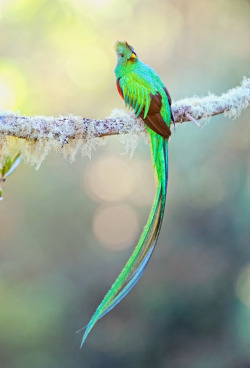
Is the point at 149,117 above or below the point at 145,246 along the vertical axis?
above

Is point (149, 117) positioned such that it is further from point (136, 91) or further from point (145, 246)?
point (145, 246)

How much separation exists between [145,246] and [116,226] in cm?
523

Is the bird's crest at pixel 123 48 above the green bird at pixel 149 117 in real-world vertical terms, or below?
above

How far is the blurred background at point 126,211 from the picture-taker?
5.82m

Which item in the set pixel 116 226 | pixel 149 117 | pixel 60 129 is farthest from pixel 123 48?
pixel 116 226

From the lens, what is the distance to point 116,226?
6664mm

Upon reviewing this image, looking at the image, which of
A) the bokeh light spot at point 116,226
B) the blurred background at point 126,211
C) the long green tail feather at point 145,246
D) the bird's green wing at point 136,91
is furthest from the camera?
the bokeh light spot at point 116,226

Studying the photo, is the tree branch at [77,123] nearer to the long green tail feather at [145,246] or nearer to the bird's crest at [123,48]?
the long green tail feather at [145,246]

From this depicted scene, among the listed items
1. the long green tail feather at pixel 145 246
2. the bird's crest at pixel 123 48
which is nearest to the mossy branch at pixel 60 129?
the long green tail feather at pixel 145 246

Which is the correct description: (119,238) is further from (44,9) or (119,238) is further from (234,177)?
(44,9)

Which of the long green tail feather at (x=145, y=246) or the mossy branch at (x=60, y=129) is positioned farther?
the mossy branch at (x=60, y=129)

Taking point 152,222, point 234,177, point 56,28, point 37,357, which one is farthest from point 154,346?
point 152,222

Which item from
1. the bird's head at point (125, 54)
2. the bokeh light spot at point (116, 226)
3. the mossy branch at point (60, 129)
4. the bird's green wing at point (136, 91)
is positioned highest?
the bokeh light spot at point (116, 226)

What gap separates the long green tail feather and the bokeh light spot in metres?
4.96
